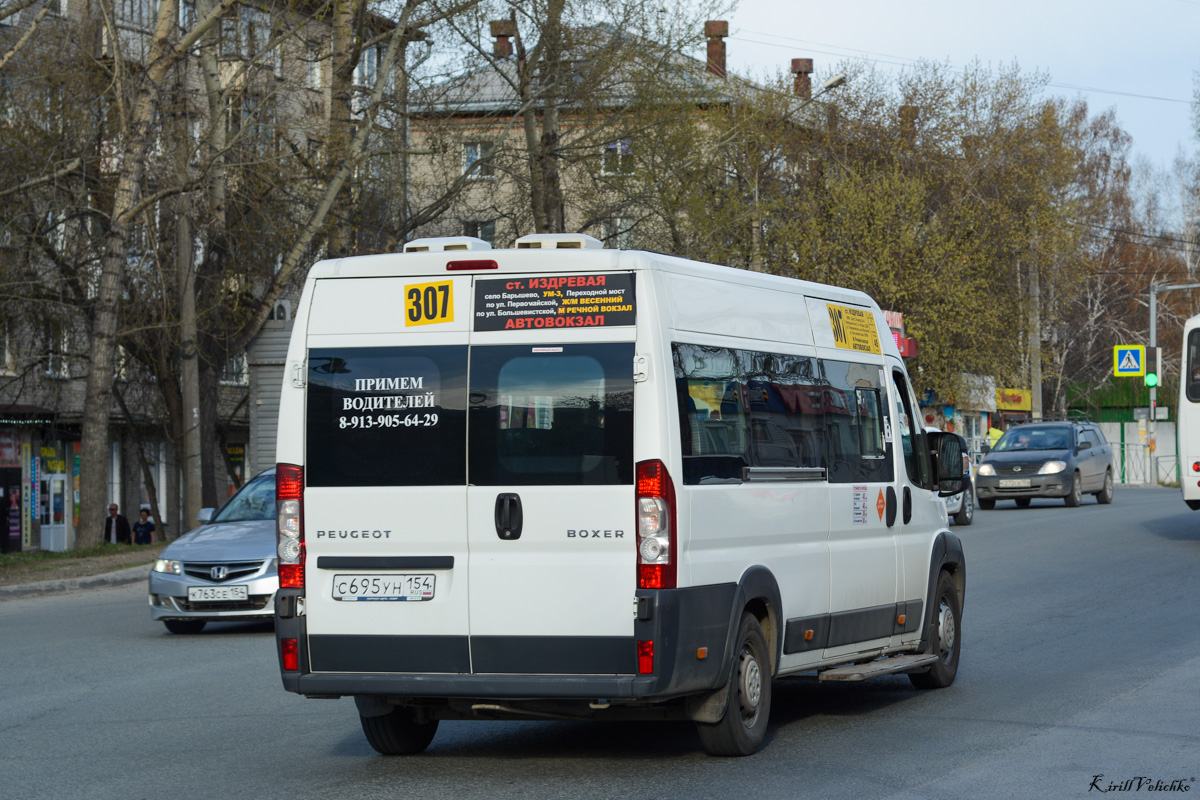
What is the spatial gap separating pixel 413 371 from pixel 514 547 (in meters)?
0.96

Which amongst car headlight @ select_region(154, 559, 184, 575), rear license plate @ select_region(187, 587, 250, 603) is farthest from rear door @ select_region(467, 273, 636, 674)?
car headlight @ select_region(154, 559, 184, 575)

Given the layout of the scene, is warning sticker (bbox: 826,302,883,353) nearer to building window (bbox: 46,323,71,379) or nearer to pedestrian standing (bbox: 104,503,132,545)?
building window (bbox: 46,323,71,379)

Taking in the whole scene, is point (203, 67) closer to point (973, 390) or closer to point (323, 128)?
point (323, 128)

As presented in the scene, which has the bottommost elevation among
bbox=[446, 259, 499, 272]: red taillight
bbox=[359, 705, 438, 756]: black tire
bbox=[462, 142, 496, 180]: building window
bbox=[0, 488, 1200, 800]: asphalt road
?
bbox=[0, 488, 1200, 800]: asphalt road

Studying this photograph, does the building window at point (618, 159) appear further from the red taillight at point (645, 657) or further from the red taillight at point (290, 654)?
the red taillight at point (645, 657)

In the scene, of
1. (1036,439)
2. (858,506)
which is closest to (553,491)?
(858,506)

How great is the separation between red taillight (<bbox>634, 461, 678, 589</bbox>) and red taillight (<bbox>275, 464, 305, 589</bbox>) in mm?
1619

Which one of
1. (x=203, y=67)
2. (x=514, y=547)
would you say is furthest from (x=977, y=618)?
(x=203, y=67)

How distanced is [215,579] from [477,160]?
16350 millimetres

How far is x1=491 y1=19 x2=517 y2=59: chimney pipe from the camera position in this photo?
28.7 m

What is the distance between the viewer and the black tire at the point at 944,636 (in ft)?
31.8

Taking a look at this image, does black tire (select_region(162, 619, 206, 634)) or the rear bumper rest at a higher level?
the rear bumper

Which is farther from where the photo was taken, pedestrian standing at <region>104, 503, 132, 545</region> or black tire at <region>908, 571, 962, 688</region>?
pedestrian standing at <region>104, 503, 132, 545</region>

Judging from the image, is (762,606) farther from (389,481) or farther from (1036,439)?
Answer: (1036,439)
